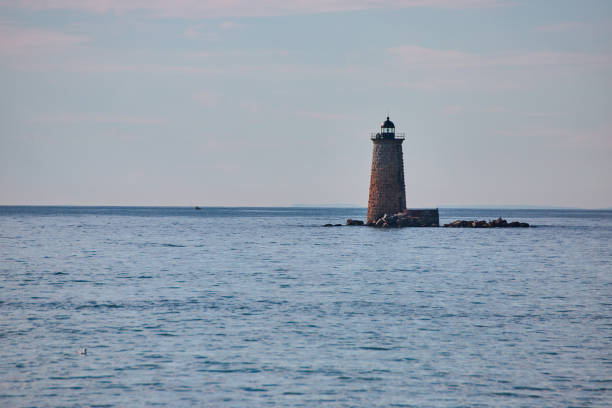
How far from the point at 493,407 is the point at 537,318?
35.7 ft

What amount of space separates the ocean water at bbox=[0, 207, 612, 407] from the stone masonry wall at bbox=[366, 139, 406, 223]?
124 ft

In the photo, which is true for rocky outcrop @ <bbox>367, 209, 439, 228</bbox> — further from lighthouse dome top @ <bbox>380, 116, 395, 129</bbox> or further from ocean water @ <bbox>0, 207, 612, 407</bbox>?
ocean water @ <bbox>0, 207, 612, 407</bbox>

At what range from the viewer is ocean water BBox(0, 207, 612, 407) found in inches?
596

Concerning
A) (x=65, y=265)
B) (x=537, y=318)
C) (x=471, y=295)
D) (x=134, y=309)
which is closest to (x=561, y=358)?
(x=537, y=318)

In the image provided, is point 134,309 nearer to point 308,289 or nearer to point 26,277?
point 308,289

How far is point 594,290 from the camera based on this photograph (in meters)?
32.8

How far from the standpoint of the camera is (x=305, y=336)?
68.0 ft

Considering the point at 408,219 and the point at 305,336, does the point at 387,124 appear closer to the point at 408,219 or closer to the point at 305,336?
the point at 408,219

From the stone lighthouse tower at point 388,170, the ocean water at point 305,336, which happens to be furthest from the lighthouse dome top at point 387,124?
the ocean water at point 305,336

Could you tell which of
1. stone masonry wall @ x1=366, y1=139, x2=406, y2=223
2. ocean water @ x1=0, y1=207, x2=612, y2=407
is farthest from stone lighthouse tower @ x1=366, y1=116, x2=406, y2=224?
ocean water @ x1=0, y1=207, x2=612, y2=407

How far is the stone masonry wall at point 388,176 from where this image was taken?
79750mm

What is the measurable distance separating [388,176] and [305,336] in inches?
2375

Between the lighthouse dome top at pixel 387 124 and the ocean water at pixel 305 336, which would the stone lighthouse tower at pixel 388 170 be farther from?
the ocean water at pixel 305 336

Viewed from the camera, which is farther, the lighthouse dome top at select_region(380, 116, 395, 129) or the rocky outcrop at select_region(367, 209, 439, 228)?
the rocky outcrop at select_region(367, 209, 439, 228)
